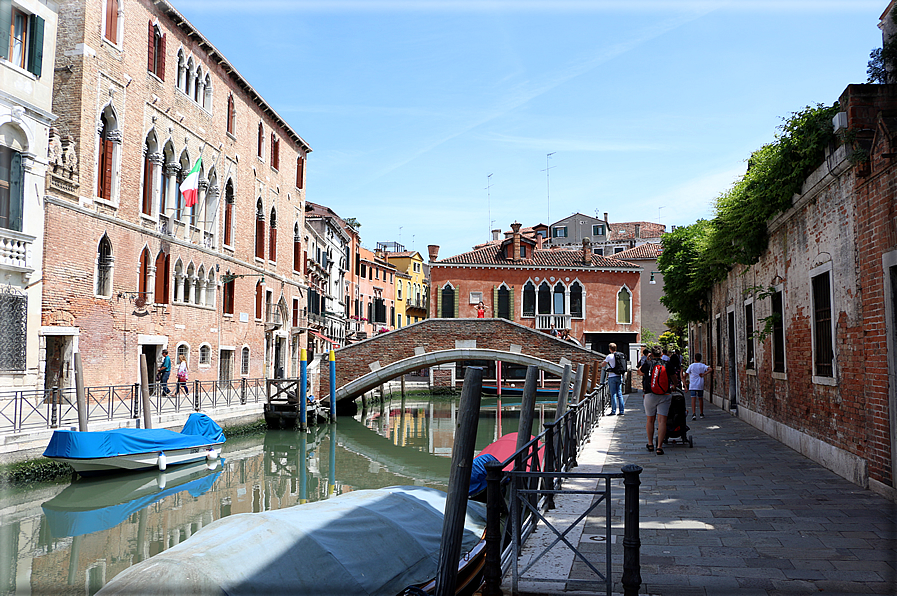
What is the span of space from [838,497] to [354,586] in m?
3.87

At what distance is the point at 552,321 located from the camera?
3056 centimetres

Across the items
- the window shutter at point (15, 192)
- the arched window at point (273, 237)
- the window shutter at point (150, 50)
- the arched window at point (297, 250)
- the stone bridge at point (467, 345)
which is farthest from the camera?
the arched window at point (297, 250)

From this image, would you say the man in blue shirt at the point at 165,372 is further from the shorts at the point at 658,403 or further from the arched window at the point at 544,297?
the arched window at the point at 544,297

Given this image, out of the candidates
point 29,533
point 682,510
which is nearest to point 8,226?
point 29,533

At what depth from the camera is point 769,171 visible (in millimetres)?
8086

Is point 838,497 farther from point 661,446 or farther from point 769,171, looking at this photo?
point 769,171

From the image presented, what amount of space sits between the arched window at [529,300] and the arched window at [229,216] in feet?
44.6

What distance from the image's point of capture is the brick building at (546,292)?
30453 mm

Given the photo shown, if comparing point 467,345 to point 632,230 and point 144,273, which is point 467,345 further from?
point 632,230

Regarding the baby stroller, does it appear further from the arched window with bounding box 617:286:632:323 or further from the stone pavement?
the arched window with bounding box 617:286:632:323

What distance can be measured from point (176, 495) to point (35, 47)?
8.66 m

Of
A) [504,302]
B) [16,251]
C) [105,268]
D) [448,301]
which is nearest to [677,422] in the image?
[16,251]

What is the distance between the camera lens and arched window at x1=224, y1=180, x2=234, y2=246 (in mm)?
21562

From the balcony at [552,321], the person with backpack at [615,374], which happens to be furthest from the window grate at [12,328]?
the balcony at [552,321]
